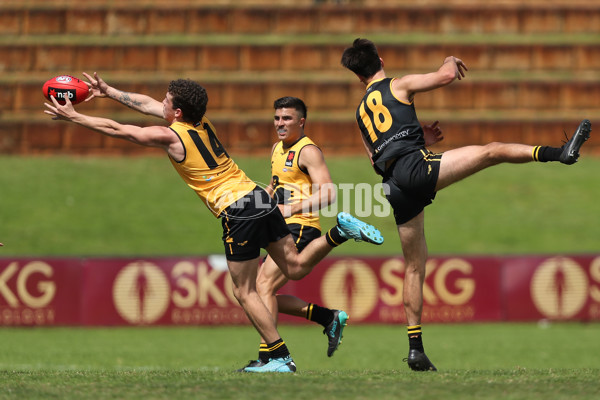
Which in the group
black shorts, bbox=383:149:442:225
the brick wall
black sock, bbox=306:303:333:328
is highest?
the brick wall

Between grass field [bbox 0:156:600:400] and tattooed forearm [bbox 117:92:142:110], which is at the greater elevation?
tattooed forearm [bbox 117:92:142:110]

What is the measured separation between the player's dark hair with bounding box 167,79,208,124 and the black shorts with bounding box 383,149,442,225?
1.91 metres

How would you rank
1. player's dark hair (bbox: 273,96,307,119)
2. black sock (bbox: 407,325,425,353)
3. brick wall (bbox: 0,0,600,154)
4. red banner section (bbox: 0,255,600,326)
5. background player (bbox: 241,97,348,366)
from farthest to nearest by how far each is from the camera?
brick wall (bbox: 0,0,600,154) → red banner section (bbox: 0,255,600,326) → player's dark hair (bbox: 273,96,307,119) → background player (bbox: 241,97,348,366) → black sock (bbox: 407,325,425,353)

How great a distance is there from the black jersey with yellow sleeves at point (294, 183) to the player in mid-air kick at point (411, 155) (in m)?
0.85

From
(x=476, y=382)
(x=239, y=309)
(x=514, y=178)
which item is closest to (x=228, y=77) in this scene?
(x=514, y=178)

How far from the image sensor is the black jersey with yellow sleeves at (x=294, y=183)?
9.67m

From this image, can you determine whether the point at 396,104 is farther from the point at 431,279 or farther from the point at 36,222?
the point at 36,222

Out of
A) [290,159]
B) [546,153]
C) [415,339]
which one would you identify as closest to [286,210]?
[290,159]

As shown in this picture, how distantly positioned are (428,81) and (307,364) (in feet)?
19.8

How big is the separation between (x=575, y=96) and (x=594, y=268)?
40.9ft

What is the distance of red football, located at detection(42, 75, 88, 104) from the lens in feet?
29.5

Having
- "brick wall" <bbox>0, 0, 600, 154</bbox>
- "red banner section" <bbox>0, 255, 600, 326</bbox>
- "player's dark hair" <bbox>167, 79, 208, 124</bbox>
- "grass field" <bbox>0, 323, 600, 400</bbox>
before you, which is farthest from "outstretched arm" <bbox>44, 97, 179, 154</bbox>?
"brick wall" <bbox>0, 0, 600, 154</bbox>

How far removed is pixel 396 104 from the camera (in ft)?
28.9

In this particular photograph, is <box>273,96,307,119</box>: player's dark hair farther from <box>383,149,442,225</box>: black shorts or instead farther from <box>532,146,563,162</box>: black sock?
<box>532,146,563,162</box>: black sock
